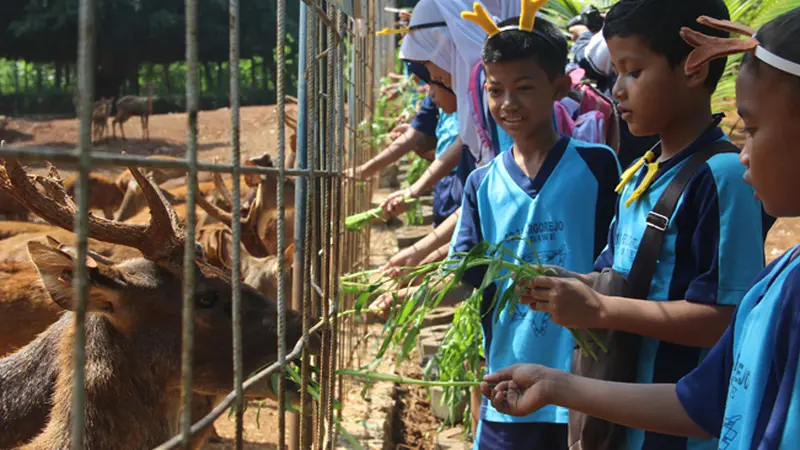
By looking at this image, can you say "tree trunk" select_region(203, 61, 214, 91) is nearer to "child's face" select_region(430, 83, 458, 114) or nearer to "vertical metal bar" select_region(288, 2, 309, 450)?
"child's face" select_region(430, 83, 458, 114)

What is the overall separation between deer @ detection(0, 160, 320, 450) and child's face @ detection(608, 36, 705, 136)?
52.3 inches

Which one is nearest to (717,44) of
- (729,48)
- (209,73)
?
(729,48)

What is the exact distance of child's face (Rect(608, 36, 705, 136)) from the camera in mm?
2312

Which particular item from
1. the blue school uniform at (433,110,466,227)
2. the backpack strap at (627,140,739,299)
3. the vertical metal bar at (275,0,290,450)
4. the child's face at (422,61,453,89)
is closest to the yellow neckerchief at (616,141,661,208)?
the backpack strap at (627,140,739,299)

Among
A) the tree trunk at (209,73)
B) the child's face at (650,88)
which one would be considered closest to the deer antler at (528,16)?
the child's face at (650,88)

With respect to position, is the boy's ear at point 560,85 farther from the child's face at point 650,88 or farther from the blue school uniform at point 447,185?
the blue school uniform at point 447,185

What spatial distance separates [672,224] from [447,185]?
281 centimetres

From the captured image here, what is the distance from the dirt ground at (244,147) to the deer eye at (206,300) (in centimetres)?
50

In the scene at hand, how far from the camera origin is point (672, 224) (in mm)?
2209

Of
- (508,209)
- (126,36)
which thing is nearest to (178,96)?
(126,36)

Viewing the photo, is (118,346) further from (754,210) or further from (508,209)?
(754,210)

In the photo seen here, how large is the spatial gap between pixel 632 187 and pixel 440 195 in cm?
257

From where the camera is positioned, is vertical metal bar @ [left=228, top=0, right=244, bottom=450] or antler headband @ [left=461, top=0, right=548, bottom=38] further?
antler headband @ [left=461, top=0, right=548, bottom=38]

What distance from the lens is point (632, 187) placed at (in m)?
2.47
